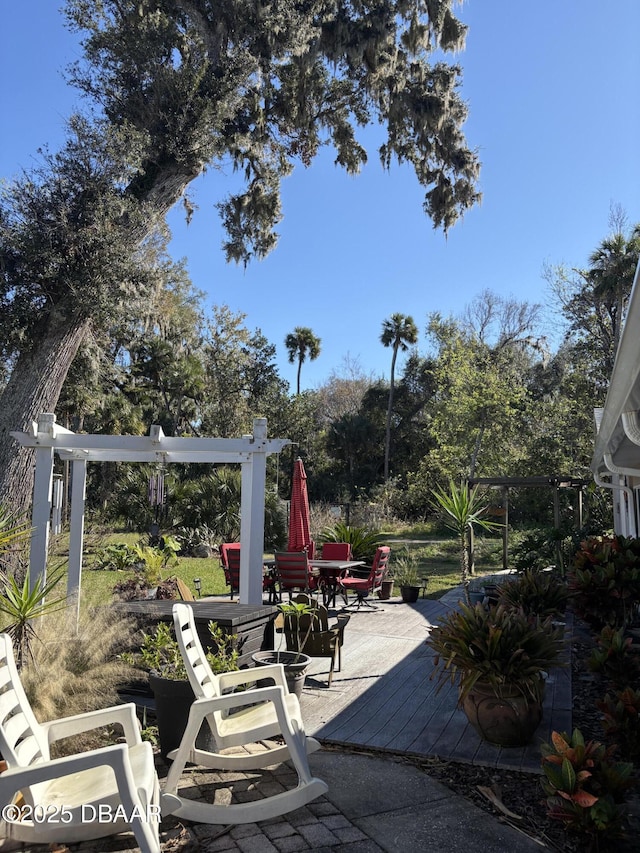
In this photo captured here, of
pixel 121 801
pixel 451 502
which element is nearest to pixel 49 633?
pixel 121 801

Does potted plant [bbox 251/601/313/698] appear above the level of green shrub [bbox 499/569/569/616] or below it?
below

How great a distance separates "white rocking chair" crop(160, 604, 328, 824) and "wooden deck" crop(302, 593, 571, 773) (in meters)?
0.79

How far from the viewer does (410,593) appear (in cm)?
922

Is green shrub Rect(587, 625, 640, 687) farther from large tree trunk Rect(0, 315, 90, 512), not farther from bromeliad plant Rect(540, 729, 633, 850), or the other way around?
large tree trunk Rect(0, 315, 90, 512)

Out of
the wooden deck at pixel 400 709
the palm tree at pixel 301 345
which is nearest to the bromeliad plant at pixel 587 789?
the wooden deck at pixel 400 709

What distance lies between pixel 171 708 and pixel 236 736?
0.61 metres

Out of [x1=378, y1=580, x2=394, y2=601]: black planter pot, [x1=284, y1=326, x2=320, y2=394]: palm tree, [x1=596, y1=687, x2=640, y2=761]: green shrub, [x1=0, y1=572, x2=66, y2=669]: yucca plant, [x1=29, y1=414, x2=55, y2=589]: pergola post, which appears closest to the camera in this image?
[x1=596, y1=687, x2=640, y2=761]: green shrub

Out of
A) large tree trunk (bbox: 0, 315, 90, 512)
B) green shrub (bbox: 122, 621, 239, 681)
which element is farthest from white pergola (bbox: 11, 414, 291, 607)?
large tree trunk (bbox: 0, 315, 90, 512)

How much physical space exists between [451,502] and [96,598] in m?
3.46

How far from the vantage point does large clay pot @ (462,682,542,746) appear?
12.2 ft

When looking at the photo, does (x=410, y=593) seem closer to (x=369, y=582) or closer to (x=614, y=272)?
(x=369, y=582)

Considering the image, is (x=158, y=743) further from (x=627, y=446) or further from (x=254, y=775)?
(x=627, y=446)

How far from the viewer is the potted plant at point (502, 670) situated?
3676mm

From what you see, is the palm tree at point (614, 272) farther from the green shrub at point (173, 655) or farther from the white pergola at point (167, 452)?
the green shrub at point (173, 655)
